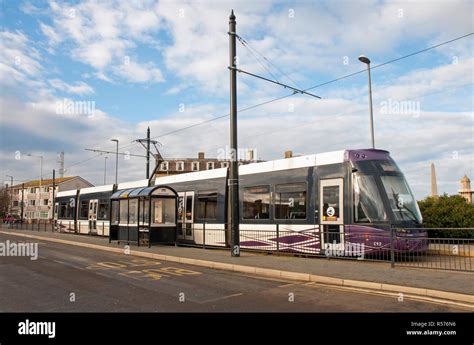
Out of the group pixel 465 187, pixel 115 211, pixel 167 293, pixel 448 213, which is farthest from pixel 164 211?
pixel 465 187

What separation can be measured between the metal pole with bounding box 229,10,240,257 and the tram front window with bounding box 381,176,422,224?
4895mm

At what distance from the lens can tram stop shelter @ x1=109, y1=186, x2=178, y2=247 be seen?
1869cm

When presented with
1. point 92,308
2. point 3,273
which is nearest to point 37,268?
point 3,273

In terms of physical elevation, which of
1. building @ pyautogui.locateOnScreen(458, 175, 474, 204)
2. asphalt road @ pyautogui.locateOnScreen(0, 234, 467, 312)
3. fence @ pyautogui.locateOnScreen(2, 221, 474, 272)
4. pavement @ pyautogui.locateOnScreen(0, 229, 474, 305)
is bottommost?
asphalt road @ pyautogui.locateOnScreen(0, 234, 467, 312)

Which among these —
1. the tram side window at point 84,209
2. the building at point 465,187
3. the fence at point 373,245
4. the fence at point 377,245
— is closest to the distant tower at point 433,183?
the building at point 465,187

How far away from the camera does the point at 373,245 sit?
12.2 meters

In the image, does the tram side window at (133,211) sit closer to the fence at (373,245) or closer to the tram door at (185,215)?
the tram door at (185,215)

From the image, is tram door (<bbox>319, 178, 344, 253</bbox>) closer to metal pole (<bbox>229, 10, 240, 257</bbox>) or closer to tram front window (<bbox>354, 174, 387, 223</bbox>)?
tram front window (<bbox>354, 174, 387, 223</bbox>)

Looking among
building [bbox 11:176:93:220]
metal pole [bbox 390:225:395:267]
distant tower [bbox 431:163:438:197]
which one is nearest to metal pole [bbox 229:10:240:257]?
metal pole [bbox 390:225:395:267]

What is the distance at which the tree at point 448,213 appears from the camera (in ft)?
65.6
